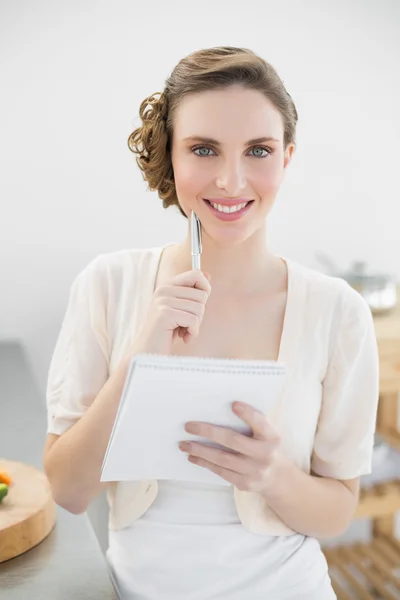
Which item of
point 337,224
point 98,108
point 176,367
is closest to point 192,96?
point 176,367

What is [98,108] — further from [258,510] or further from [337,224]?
[258,510]

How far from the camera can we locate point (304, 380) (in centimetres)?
118

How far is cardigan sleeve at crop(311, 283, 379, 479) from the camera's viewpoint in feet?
3.91

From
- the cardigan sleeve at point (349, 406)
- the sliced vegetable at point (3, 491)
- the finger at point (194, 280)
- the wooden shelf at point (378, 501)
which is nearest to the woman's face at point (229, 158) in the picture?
the finger at point (194, 280)

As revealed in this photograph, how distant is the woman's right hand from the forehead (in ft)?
0.74

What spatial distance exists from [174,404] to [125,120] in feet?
4.37

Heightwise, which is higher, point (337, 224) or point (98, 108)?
point (98, 108)

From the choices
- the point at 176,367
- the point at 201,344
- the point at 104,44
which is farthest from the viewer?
the point at 104,44

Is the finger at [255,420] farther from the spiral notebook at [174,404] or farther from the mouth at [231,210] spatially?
the mouth at [231,210]

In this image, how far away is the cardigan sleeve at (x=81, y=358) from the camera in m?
1.17

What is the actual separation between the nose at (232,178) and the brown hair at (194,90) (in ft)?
0.40

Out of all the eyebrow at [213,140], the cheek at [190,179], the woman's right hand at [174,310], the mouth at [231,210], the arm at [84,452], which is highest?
the eyebrow at [213,140]

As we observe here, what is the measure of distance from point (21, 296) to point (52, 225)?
0.21 meters

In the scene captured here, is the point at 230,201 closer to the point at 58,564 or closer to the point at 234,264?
the point at 234,264
